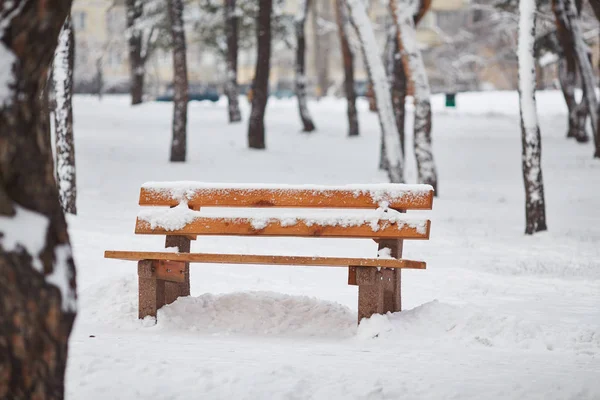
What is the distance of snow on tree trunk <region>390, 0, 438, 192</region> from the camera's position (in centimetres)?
1706

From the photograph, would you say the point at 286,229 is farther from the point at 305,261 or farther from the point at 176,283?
the point at 176,283

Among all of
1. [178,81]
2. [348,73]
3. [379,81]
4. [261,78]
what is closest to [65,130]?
[379,81]

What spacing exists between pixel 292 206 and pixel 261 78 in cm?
1745

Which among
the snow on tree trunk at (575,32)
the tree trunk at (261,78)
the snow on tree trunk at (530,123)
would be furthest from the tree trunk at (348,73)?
the snow on tree trunk at (530,123)

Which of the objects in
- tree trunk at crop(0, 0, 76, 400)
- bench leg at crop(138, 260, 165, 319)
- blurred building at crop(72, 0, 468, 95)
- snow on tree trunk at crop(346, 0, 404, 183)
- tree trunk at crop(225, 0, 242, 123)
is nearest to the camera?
tree trunk at crop(0, 0, 76, 400)

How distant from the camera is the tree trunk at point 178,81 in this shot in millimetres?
21812

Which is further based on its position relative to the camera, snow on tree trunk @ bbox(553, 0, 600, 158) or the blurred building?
the blurred building

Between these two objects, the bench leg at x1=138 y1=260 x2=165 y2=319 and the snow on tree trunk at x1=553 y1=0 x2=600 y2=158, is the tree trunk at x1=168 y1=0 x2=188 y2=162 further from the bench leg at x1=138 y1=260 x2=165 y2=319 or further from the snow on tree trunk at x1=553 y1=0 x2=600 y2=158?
the bench leg at x1=138 y1=260 x2=165 y2=319

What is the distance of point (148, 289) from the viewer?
23.1 ft

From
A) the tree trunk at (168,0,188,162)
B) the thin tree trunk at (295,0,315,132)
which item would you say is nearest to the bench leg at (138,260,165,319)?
the tree trunk at (168,0,188,162)

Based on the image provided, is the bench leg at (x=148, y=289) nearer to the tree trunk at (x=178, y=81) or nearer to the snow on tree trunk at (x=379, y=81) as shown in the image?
the snow on tree trunk at (x=379, y=81)

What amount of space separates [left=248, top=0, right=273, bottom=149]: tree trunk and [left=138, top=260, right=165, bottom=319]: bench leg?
669 inches

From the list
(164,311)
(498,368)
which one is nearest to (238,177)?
(164,311)

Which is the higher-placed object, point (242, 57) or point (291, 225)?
point (291, 225)
